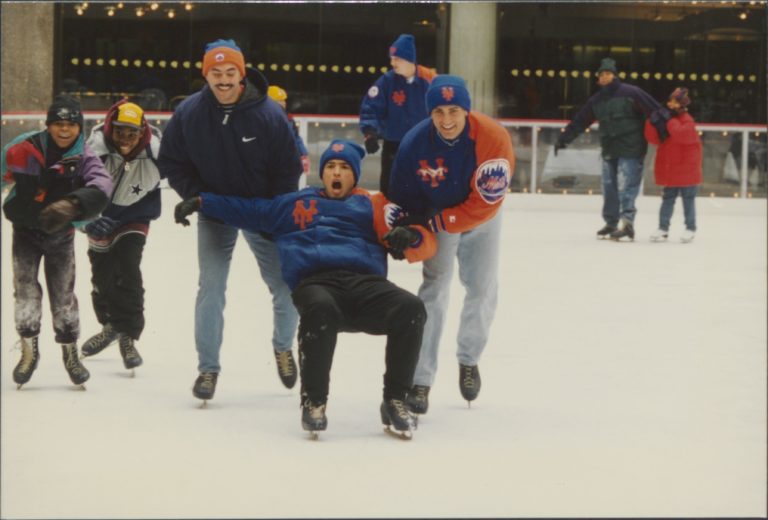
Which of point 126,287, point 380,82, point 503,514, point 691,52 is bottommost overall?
point 503,514

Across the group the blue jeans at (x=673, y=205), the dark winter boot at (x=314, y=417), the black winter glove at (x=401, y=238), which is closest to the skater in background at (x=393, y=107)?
the blue jeans at (x=673, y=205)

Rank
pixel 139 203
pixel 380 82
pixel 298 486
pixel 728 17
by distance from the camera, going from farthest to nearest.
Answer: pixel 728 17, pixel 380 82, pixel 139 203, pixel 298 486

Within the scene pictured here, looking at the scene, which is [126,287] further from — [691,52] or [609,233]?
[691,52]

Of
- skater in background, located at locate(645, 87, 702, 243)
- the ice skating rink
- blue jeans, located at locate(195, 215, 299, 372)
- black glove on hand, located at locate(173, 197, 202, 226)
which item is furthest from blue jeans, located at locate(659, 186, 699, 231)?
black glove on hand, located at locate(173, 197, 202, 226)

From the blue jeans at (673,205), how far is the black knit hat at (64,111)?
26.5 feet

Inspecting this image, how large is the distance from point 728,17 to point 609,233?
10.4 m

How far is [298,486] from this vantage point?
437cm

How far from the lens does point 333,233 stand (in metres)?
5.14

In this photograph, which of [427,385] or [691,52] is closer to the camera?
[427,385]

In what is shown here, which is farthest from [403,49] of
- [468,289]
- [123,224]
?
[468,289]

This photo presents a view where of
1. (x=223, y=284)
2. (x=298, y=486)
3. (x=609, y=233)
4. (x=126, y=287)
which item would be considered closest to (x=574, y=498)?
(x=298, y=486)

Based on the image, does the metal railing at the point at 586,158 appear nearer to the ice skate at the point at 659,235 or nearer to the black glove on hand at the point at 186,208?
the ice skate at the point at 659,235

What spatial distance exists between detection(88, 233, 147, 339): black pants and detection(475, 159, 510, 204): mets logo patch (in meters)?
1.82

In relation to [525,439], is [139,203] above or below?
above
